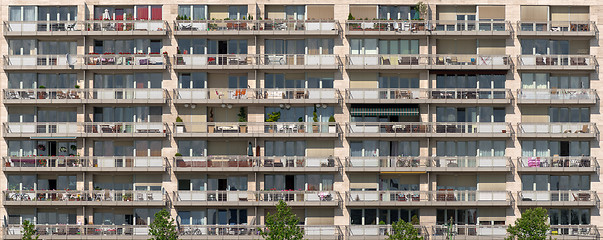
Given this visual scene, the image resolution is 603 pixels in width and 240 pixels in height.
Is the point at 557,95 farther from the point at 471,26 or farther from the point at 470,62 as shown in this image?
the point at 471,26

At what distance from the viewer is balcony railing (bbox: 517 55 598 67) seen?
97688 mm

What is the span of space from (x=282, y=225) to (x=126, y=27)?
19.7m

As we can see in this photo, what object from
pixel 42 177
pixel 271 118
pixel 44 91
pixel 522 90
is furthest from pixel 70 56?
pixel 522 90

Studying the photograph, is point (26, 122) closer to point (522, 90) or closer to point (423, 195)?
point (423, 195)

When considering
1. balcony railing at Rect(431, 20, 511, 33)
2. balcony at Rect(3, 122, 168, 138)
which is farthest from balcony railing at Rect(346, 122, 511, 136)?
balcony at Rect(3, 122, 168, 138)

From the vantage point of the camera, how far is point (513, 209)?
97.6m

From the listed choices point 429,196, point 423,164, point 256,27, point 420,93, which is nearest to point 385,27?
point 420,93

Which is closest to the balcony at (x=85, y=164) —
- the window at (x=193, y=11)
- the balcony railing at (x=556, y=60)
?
the window at (x=193, y=11)

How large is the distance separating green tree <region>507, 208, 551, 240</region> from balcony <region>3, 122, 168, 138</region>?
2754 cm

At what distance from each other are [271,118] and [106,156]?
13.1m

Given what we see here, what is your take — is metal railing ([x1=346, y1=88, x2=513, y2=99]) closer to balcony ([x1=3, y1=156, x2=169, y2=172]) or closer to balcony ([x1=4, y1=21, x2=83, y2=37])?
balcony ([x1=3, y1=156, x2=169, y2=172])

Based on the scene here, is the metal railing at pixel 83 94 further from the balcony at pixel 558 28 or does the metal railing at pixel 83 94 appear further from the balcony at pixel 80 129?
the balcony at pixel 558 28

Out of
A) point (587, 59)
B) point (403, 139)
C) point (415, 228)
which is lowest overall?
point (415, 228)

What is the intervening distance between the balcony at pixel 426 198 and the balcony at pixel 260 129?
5264 millimetres
